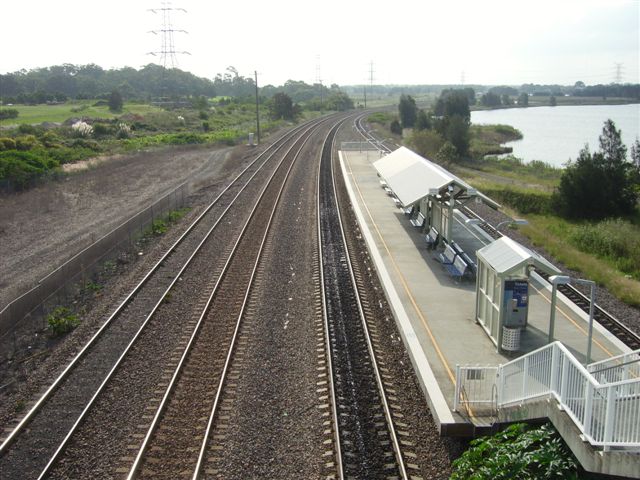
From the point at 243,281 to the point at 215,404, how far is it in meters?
6.89

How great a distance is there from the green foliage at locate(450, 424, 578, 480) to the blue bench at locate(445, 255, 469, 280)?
806 centimetres

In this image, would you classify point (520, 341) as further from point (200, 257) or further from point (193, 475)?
point (200, 257)

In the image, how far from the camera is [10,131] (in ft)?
188

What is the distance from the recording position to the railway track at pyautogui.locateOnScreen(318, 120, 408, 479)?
9016mm

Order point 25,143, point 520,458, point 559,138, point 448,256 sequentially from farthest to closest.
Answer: point 559,138 < point 25,143 < point 448,256 < point 520,458

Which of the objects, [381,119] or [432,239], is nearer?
[432,239]

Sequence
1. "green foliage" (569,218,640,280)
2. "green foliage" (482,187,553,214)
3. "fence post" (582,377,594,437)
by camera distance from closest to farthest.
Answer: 1. "fence post" (582,377,594,437)
2. "green foliage" (569,218,640,280)
3. "green foliage" (482,187,553,214)

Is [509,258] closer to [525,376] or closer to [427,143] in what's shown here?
[525,376]

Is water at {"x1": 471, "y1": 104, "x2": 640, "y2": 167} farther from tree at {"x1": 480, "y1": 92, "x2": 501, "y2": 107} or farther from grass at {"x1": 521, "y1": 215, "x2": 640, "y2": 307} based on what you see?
tree at {"x1": 480, "y1": 92, "x2": 501, "y2": 107}

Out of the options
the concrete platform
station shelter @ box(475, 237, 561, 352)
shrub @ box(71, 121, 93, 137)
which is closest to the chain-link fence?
the concrete platform

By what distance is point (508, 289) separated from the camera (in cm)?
1268

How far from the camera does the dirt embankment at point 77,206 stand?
2044 cm

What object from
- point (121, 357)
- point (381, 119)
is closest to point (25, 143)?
point (121, 357)

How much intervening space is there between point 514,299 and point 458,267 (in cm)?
465
